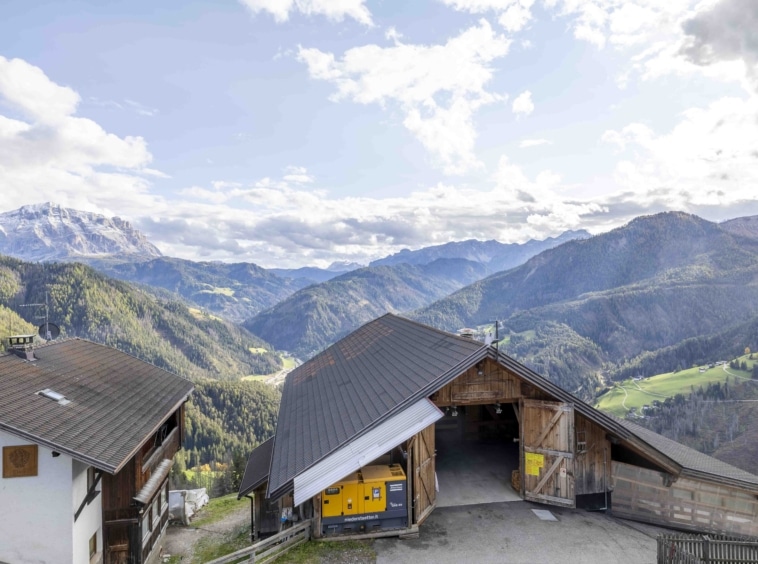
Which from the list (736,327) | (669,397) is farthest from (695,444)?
(736,327)

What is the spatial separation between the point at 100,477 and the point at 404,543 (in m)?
11.8

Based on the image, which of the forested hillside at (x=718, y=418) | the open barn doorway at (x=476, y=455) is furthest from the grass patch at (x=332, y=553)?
the forested hillside at (x=718, y=418)

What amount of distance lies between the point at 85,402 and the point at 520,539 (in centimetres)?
1701

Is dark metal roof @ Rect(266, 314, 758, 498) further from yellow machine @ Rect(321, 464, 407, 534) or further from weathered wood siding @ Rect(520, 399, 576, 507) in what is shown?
yellow machine @ Rect(321, 464, 407, 534)

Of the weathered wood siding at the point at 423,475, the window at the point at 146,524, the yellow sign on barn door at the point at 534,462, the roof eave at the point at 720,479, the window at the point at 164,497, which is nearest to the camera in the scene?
the weathered wood siding at the point at 423,475

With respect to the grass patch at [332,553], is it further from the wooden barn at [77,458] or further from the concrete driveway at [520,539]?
the wooden barn at [77,458]

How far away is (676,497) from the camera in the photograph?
17250mm

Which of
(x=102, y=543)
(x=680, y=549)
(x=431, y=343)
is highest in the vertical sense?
(x=431, y=343)

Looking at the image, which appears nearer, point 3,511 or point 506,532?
point 3,511

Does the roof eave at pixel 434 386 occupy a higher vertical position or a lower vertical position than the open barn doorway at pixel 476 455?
higher

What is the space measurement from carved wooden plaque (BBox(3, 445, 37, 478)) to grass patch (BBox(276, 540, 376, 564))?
8.55m

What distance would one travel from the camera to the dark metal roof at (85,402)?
13.6m

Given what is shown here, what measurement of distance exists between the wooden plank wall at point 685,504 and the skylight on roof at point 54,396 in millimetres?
21749

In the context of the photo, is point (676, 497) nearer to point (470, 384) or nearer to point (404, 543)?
point (470, 384)
